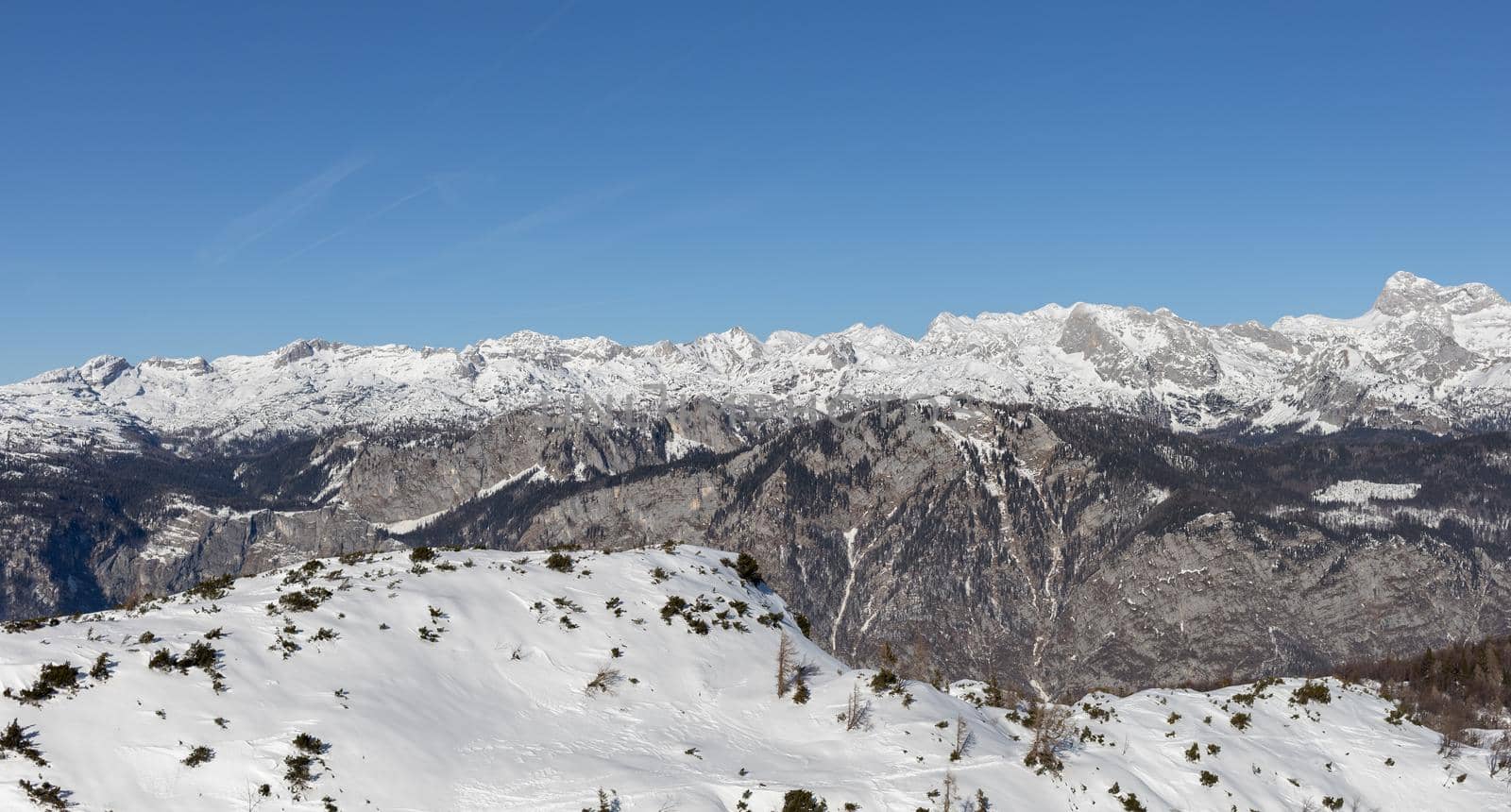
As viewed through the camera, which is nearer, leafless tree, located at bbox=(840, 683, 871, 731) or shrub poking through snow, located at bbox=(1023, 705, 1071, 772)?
shrub poking through snow, located at bbox=(1023, 705, 1071, 772)

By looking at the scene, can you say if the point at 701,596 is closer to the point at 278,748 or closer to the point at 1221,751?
the point at 278,748

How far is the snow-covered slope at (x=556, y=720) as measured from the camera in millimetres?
37844

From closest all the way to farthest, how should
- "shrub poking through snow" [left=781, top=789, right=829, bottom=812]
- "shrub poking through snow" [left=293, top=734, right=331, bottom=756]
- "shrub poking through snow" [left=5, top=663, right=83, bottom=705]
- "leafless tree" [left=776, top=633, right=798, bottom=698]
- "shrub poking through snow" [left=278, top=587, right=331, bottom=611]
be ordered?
"shrub poking through snow" [left=5, top=663, right=83, bottom=705]
"shrub poking through snow" [left=293, top=734, right=331, bottom=756]
"shrub poking through snow" [left=781, top=789, right=829, bottom=812]
"shrub poking through snow" [left=278, top=587, right=331, bottom=611]
"leafless tree" [left=776, top=633, right=798, bottom=698]

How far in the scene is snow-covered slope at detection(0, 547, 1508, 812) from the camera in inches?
1490

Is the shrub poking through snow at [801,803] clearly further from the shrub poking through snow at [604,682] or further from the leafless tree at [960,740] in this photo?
the shrub poking through snow at [604,682]

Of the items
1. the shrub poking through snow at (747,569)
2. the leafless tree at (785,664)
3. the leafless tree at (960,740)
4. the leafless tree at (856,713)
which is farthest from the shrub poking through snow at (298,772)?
the shrub poking through snow at (747,569)

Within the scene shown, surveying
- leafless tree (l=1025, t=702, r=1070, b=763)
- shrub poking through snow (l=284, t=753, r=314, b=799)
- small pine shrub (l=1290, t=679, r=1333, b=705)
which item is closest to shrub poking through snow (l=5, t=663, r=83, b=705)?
shrub poking through snow (l=284, t=753, r=314, b=799)

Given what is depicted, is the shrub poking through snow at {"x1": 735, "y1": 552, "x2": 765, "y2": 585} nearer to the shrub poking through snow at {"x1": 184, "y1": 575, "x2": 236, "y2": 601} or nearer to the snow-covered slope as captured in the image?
the snow-covered slope

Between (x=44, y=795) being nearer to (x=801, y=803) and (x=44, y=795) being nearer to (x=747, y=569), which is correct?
(x=801, y=803)

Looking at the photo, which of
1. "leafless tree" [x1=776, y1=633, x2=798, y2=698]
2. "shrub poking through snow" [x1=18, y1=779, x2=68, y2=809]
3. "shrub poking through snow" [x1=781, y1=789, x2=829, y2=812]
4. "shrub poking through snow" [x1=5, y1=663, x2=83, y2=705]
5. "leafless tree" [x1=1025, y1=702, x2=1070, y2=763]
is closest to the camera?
"shrub poking through snow" [x1=18, y1=779, x2=68, y2=809]

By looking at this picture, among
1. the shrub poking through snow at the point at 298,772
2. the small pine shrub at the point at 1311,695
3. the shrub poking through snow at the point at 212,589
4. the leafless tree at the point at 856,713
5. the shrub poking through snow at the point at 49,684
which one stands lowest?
the small pine shrub at the point at 1311,695

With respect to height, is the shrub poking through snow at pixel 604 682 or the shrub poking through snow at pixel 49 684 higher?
the shrub poking through snow at pixel 49 684

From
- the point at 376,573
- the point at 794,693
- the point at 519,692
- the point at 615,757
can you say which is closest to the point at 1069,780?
the point at 794,693

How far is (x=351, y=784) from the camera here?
38625 millimetres
